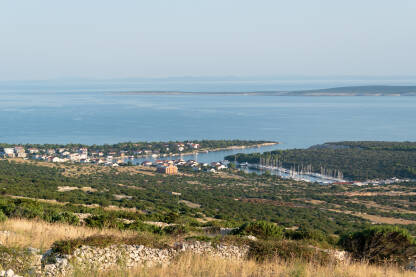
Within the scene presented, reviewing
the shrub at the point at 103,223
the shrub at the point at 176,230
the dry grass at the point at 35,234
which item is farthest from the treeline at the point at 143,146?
the dry grass at the point at 35,234

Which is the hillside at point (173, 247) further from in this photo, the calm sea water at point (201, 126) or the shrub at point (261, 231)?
the calm sea water at point (201, 126)

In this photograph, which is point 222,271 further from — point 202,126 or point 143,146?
point 202,126

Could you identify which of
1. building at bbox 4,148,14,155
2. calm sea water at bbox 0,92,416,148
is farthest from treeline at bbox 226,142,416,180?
building at bbox 4,148,14,155

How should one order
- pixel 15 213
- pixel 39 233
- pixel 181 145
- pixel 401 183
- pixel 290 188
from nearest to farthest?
1. pixel 39 233
2. pixel 15 213
3. pixel 290 188
4. pixel 401 183
5. pixel 181 145

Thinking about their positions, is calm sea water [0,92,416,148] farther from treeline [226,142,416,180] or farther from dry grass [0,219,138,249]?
dry grass [0,219,138,249]

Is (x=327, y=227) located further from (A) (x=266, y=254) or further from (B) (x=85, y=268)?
(B) (x=85, y=268)

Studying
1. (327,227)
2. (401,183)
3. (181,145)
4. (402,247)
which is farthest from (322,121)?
(402,247)
